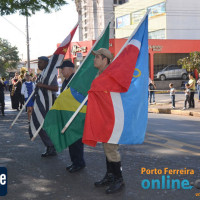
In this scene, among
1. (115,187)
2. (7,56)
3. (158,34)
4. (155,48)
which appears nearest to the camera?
(115,187)

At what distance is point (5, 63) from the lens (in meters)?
64.8

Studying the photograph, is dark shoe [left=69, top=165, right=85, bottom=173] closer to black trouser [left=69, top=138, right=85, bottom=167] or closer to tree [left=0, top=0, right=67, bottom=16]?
black trouser [left=69, top=138, right=85, bottom=167]

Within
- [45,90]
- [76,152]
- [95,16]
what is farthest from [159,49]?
[95,16]

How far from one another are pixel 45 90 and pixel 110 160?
2.54 m

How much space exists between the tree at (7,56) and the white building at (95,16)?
52.7ft

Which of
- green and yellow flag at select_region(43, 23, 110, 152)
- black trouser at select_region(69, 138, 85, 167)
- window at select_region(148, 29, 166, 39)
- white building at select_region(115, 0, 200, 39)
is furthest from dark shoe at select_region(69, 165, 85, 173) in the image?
window at select_region(148, 29, 166, 39)

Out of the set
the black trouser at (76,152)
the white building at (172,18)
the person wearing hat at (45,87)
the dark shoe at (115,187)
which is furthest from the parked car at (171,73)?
the dark shoe at (115,187)

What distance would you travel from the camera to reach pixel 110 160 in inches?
175

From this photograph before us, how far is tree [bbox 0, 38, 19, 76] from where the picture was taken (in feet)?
211

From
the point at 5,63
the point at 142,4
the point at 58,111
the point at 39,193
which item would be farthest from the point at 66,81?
the point at 5,63

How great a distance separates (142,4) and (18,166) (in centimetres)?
4543

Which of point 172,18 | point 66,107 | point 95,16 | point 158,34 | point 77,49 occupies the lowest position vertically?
point 66,107

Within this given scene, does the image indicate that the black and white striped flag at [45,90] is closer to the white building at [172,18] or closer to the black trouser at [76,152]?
the black trouser at [76,152]

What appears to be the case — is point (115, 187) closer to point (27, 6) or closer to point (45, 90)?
point (45, 90)
